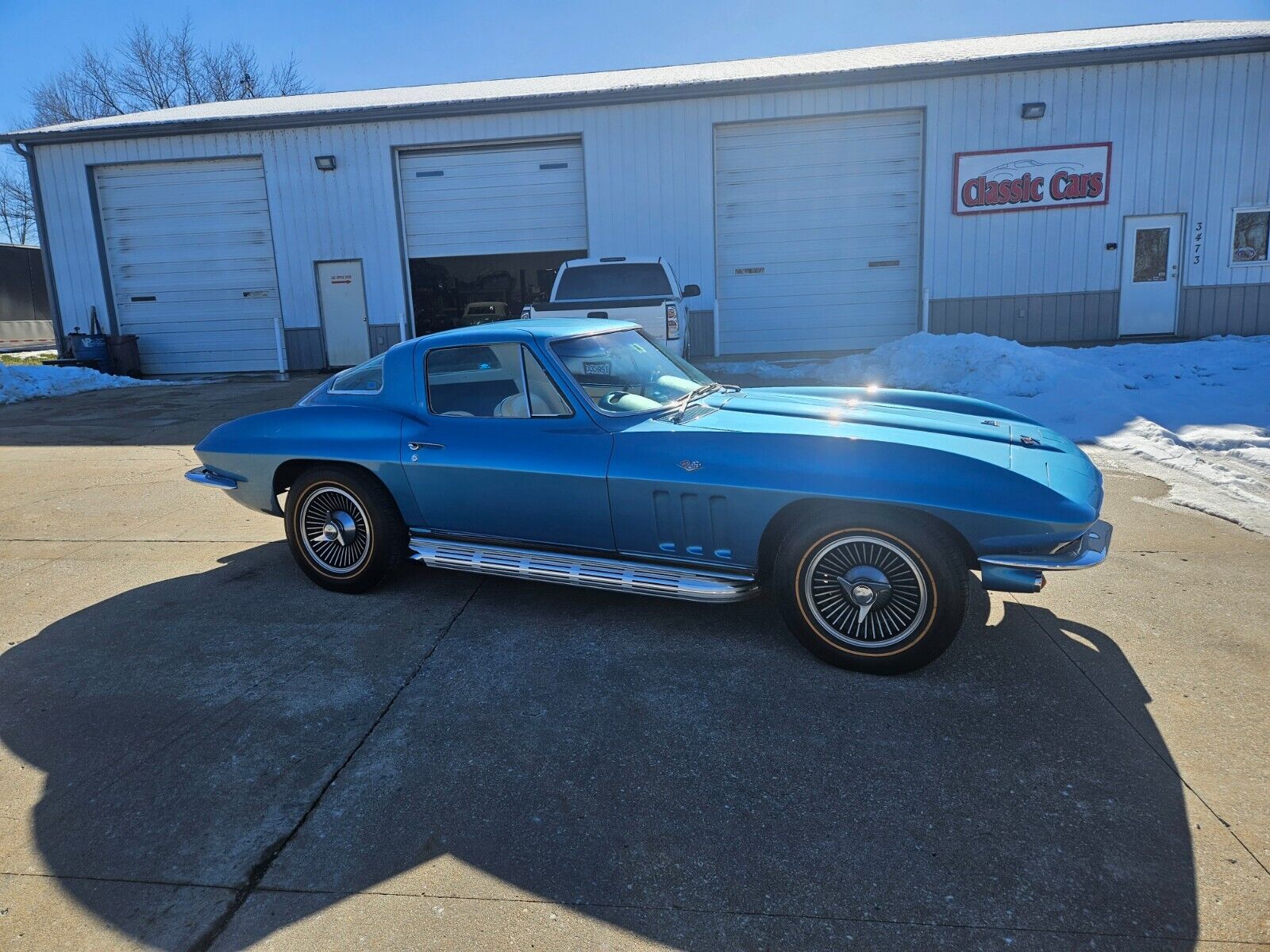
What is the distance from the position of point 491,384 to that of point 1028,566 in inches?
101

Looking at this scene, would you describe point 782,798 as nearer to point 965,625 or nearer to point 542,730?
point 542,730

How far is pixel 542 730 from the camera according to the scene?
3.04 m

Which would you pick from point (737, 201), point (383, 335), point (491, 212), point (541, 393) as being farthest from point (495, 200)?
point (541, 393)

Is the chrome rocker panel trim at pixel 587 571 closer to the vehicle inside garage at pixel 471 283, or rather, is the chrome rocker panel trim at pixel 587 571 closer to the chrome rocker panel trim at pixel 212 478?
the chrome rocker panel trim at pixel 212 478

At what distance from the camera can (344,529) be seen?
439cm

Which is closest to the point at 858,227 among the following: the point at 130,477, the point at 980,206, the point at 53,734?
the point at 980,206

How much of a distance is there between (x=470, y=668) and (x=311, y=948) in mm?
1525

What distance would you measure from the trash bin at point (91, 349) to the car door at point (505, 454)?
15507mm

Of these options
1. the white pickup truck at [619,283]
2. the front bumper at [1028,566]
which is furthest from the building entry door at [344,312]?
the front bumper at [1028,566]

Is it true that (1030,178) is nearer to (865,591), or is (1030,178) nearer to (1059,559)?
(1059,559)

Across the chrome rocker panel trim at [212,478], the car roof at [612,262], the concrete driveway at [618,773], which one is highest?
the car roof at [612,262]

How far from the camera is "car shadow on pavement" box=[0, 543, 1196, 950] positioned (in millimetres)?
2207

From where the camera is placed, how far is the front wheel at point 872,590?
10.4 feet

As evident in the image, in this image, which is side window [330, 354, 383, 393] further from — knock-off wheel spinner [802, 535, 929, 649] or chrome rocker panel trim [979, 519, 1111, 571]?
chrome rocker panel trim [979, 519, 1111, 571]
